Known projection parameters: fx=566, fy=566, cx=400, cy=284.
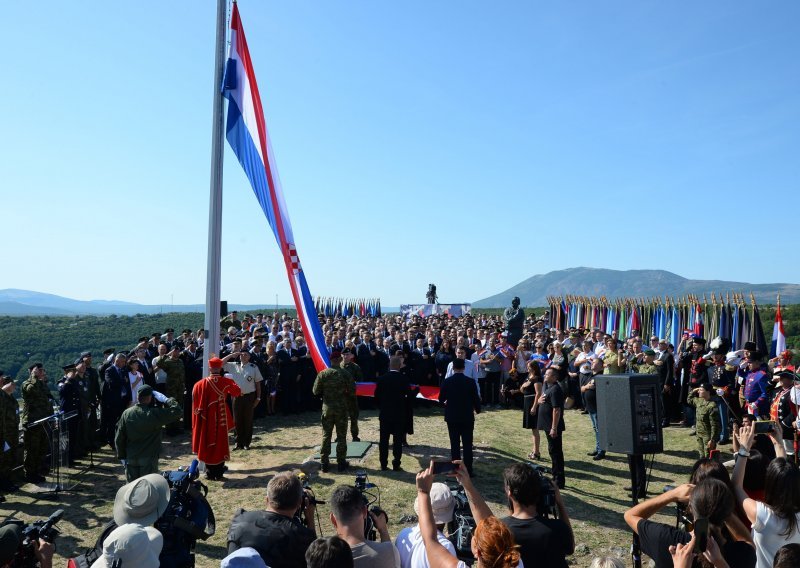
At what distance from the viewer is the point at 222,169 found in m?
10.2

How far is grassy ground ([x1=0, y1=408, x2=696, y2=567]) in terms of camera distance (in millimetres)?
7129

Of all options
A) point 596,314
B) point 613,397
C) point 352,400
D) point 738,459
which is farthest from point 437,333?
point 738,459

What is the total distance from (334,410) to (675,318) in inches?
563

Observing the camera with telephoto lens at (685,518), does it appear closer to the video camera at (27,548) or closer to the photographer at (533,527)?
the photographer at (533,527)

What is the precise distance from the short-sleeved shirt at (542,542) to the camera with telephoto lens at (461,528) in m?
0.53

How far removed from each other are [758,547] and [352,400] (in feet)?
26.6

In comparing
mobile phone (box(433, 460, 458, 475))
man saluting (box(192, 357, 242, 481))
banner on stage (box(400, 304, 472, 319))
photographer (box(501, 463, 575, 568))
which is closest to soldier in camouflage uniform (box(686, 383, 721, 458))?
photographer (box(501, 463, 575, 568))

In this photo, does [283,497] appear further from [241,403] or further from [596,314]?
[596,314]

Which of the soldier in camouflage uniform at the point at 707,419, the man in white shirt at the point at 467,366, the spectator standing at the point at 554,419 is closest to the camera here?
the spectator standing at the point at 554,419

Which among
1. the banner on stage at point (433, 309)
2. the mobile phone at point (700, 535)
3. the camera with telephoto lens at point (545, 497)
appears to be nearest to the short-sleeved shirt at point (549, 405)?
the camera with telephoto lens at point (545, 497)

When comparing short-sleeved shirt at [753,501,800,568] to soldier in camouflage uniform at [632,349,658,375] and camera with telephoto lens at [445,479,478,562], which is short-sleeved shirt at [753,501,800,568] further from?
soldier in camouflage uniform at [632,349,658,375]

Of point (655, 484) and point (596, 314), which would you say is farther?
point (596, 314)

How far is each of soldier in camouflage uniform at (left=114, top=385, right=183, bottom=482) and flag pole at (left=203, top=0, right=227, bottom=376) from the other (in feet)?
7.84

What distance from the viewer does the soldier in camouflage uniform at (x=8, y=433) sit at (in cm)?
839
